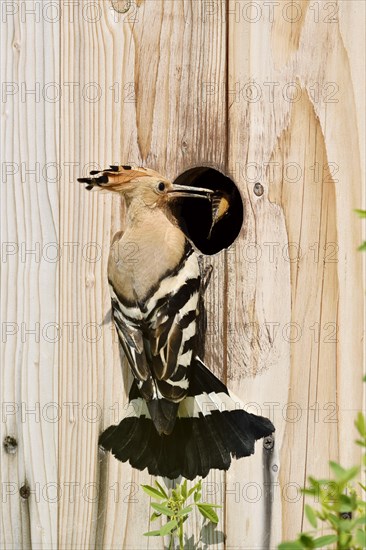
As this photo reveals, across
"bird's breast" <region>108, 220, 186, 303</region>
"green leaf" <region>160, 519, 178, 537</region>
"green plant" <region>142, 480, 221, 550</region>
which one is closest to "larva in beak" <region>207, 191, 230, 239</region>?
"bird's breast" <region>108, 220, 186, 303</region>

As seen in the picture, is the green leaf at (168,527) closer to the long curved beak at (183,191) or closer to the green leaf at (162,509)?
the green leaf at (162,509)

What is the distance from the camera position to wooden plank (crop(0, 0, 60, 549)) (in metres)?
2.30

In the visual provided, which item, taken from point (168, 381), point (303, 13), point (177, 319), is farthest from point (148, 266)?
point (303, 13)

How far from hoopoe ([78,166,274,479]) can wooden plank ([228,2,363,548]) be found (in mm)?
118

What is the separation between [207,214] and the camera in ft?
8.59

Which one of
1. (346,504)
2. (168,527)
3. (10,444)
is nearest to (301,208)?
(168,527)

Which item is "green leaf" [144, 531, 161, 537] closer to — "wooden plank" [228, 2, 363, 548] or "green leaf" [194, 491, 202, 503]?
"green leaf" [194, 491, 202, 503]

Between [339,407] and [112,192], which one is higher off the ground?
[112,192]

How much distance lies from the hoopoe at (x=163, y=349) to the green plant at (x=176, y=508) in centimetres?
11

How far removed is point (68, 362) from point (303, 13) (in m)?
1.09

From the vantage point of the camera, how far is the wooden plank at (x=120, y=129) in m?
2.26

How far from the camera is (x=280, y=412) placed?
7.45 feet

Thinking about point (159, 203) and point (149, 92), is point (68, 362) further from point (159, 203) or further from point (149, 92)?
point (149, 92)

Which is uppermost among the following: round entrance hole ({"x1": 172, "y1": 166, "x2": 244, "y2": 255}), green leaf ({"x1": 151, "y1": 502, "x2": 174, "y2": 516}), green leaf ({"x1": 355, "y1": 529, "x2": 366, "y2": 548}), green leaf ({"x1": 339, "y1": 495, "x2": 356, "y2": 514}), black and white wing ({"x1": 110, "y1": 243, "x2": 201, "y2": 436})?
round entrance hole ({"x1": 172, "y1": 166, "x2": 244, "y2": 255})
